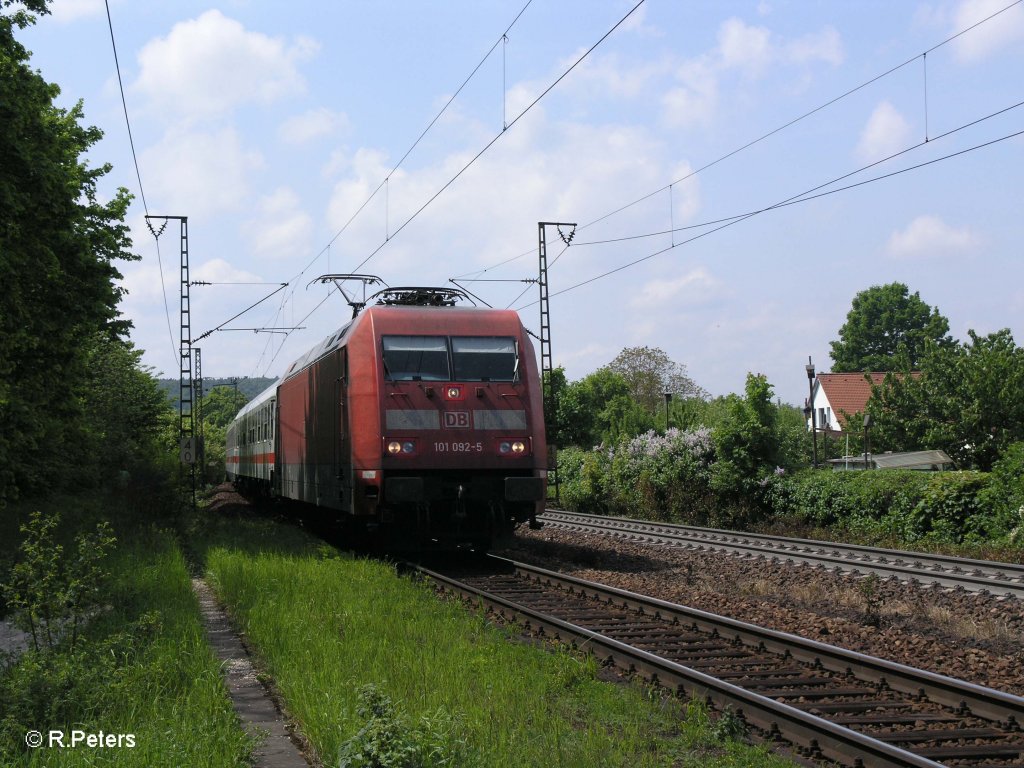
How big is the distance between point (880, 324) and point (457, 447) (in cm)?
8767

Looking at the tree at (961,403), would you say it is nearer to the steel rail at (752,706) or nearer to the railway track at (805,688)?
the railway track at (805,688)

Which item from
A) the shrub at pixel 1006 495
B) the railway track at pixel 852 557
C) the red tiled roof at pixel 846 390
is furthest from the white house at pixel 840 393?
the shrub at pixel 1006 495

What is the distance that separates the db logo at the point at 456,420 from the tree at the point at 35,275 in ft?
22.6

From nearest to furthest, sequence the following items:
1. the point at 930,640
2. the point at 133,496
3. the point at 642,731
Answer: the point at 642,731
the point at 930,640
the point at 133,496

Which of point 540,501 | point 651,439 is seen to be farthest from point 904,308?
point 540,501

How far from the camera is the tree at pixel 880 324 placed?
9469cm

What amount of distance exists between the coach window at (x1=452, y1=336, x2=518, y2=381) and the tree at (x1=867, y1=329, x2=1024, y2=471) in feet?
72.1

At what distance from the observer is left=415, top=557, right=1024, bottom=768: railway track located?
624cm

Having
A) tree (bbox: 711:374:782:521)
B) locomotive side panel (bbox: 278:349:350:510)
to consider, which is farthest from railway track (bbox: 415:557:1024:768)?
tree (bbox: 711:374:782:521)

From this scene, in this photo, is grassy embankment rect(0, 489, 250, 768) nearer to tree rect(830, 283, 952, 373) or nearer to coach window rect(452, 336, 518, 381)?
coach window rect(452, 336, 518, 381)

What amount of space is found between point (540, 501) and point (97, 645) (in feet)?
26.8

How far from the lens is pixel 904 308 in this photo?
313ft

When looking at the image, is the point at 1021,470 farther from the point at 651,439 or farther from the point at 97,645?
the point at 97,645

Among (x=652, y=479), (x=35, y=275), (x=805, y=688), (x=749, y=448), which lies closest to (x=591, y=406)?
(x=652, y=479)
